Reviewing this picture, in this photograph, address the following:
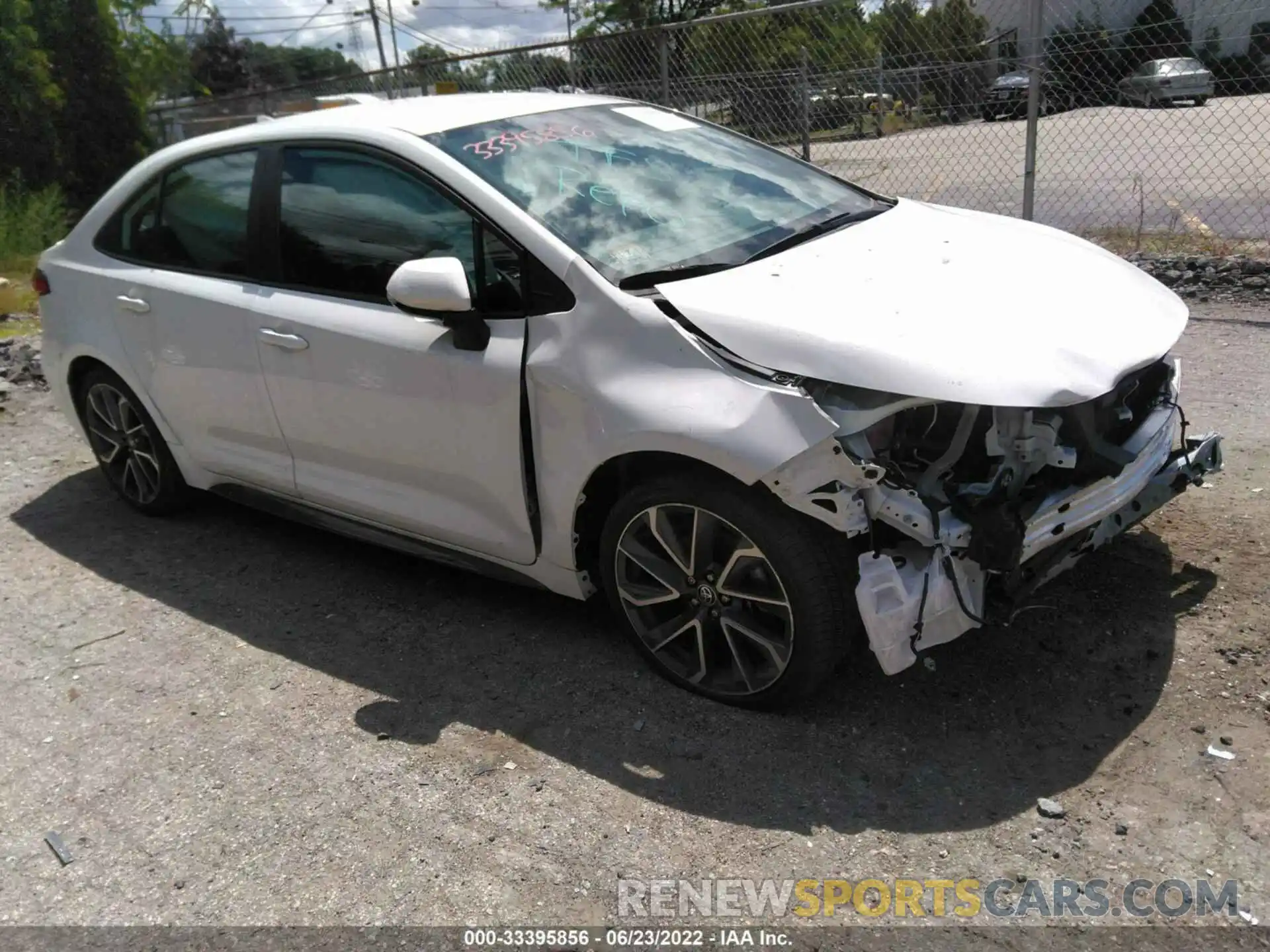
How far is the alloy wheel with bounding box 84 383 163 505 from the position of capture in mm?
4895

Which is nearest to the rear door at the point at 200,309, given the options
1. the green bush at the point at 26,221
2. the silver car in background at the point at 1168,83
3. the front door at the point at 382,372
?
the front door at the point at 382,372

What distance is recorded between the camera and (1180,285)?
7012mm

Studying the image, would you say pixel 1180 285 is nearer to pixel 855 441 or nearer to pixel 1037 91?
pixel 1037 91

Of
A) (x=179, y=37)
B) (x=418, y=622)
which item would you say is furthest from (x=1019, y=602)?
(x=179, y=37)

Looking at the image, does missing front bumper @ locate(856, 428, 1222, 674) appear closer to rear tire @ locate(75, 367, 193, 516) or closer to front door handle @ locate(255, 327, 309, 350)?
front door handle @ locate(255, 327, 309, 350)

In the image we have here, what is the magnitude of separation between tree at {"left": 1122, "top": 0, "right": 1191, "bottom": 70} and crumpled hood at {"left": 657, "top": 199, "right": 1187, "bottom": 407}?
4.64 m

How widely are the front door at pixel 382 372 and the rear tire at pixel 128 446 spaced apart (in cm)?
112

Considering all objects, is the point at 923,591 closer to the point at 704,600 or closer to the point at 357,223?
the point at 704,600

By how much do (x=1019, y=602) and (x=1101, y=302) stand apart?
941 mm

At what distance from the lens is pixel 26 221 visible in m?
12.7

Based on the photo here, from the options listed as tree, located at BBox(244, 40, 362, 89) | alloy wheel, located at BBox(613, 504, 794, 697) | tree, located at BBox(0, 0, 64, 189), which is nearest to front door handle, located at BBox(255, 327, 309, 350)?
alloy wheel, located at BBox(613, 504, 794, 697)

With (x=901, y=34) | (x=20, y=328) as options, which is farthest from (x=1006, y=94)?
(x=20, y=328)

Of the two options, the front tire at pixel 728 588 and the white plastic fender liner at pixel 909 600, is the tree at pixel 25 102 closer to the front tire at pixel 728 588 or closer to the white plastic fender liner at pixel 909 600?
the front tire at pixel 728 588

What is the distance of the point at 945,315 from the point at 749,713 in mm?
1290
